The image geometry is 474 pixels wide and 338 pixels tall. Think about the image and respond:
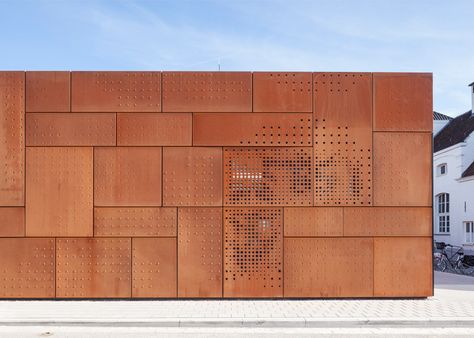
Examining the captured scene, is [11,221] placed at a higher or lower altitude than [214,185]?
lower

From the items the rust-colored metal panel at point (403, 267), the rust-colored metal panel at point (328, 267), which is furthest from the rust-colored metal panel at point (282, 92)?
the rust-colored metal panel at point (403, 267)

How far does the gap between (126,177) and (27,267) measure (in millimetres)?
2730

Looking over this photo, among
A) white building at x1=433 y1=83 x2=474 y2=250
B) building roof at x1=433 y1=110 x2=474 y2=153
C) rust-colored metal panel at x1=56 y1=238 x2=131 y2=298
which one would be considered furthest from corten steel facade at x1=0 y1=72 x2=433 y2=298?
building roof at x1=433 y1=110 x2=474 y2=153

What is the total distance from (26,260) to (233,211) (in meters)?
4.36

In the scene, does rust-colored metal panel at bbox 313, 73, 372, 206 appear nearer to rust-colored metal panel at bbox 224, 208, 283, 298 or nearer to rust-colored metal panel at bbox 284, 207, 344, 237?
rust-colored metal panel at bbox 284, 207, 344, 237

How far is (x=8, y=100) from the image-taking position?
11.5m

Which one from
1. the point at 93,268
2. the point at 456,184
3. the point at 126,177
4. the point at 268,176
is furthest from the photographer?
the point at 456,184

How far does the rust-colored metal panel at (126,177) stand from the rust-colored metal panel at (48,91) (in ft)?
4.12

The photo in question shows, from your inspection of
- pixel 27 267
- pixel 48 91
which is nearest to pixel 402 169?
pixel 48 91

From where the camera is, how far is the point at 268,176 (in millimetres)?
11641

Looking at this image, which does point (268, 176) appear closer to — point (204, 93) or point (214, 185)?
point (214, 185)

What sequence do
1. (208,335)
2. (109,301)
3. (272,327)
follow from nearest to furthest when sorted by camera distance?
(208,335) < (272,327) < (109,301)

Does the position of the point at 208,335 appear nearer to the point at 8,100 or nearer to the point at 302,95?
the point at 302,95

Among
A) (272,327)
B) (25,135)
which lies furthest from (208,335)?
(25,135)
